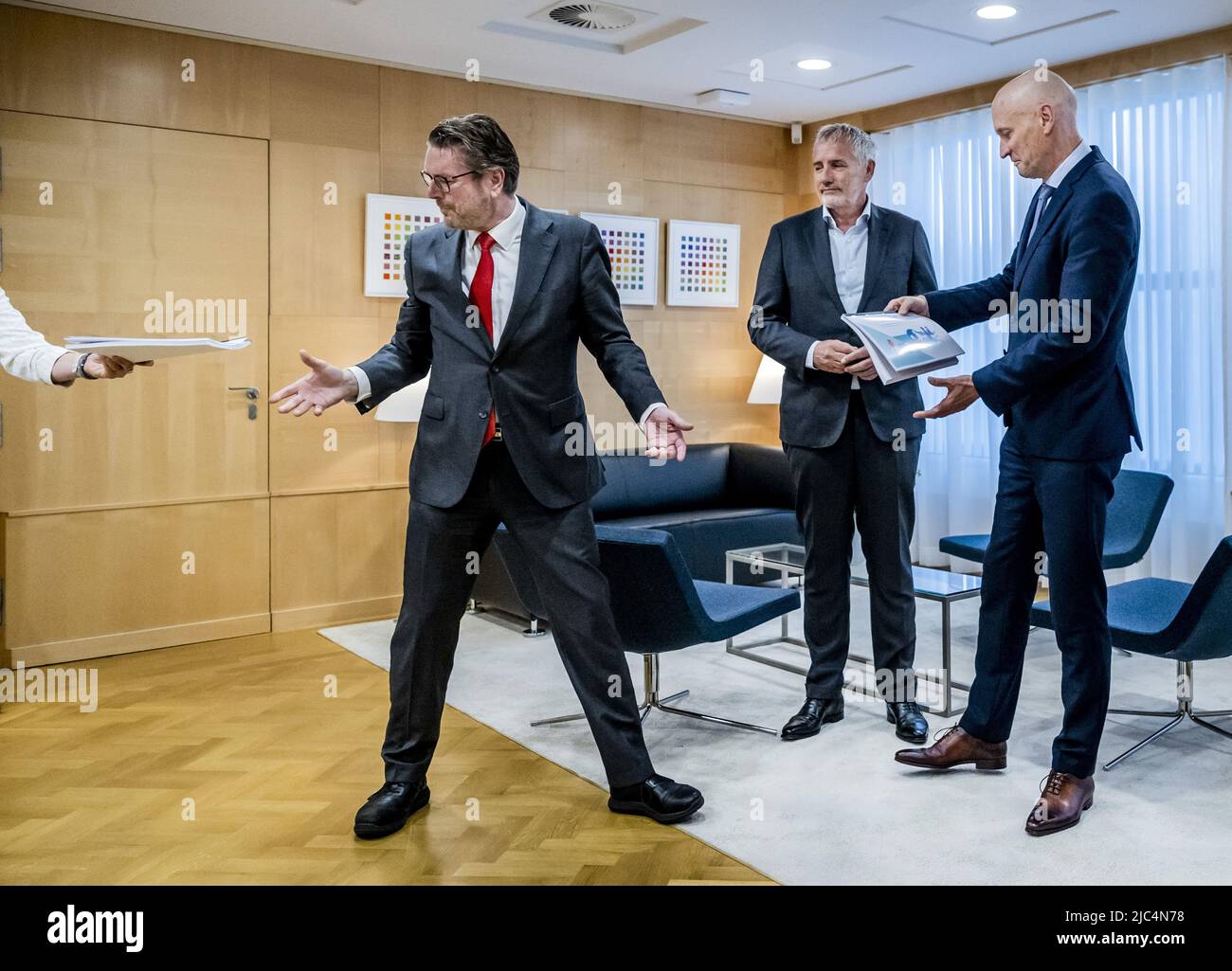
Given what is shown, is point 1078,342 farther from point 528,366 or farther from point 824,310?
point 528,366

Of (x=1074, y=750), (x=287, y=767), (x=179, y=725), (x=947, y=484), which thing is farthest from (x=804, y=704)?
(x=947, y=484)

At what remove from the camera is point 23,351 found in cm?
301

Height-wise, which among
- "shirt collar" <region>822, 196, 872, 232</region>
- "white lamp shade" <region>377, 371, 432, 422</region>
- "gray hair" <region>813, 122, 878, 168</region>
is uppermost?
"gray hair" <region>813, 122, 878, 168</region>

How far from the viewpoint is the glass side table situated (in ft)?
13.6

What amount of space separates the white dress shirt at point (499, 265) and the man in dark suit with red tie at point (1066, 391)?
1.17m

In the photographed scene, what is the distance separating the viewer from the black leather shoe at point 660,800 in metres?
3.09

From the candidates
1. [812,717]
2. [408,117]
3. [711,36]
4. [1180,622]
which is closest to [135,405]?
[408,117]

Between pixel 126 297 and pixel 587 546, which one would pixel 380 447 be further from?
pixel 587 546

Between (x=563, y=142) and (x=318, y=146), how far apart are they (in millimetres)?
1520

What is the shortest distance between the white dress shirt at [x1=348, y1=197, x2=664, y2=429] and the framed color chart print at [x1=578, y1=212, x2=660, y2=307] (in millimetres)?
3769

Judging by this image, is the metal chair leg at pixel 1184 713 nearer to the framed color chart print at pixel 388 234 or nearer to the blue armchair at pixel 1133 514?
the blue armchair at pixel 1133 514

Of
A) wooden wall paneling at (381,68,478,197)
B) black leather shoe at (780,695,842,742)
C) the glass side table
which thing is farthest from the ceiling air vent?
black leather shoe at (780,695,842,742)

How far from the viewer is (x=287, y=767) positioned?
11.9 feet

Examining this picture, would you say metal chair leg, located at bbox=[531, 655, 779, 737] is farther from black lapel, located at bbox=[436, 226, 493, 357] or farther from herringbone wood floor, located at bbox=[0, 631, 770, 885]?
black lapel, located at bbox=[436, 226, 493, 357]
